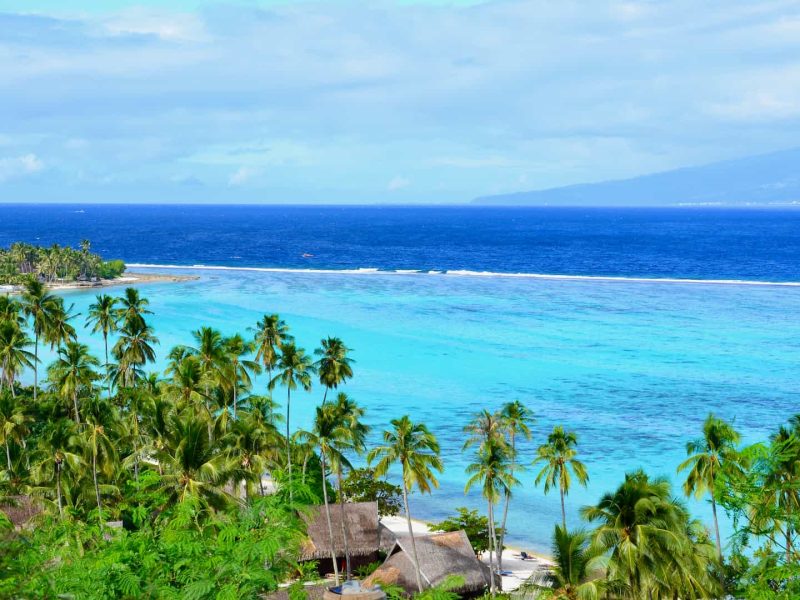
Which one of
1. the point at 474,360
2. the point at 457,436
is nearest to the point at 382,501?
the point at 457,436

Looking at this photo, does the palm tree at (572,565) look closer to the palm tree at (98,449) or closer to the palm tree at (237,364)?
the palm tree at (98,449)

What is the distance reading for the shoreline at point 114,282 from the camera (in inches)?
4847

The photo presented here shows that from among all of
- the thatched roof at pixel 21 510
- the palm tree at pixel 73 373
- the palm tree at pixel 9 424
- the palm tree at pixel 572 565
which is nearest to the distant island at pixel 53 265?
the palm tree at pixel 73 373

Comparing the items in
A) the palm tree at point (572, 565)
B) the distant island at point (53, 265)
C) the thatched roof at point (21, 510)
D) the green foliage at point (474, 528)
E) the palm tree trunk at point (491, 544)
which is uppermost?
the distant island at point (53, 265)

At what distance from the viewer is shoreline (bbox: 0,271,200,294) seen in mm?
123119

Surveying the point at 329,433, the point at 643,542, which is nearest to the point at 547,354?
the point at 329,433

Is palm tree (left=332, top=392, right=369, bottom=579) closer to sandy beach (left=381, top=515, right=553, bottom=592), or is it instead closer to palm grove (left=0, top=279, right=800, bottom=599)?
palm grove (left=0, top=279, right=800, bottom=599)

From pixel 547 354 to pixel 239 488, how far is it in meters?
51.6

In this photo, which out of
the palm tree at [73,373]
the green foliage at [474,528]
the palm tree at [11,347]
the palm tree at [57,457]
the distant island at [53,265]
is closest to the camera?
the palm tree at [57,457]

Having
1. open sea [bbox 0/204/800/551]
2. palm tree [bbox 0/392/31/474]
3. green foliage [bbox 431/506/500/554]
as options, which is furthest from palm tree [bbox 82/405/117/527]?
open sea [bbox 0/204/800/551]

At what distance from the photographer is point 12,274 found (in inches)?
4936

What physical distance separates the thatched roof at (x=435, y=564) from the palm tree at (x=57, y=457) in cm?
1332

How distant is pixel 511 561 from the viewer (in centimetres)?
4266

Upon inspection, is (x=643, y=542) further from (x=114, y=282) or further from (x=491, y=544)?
(x=114, y=282)
